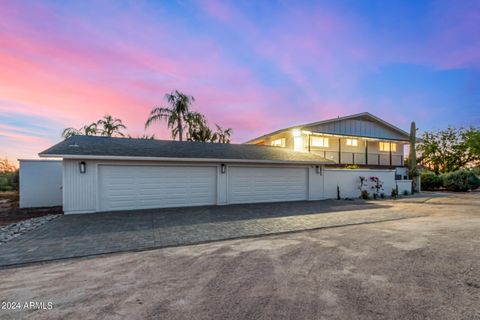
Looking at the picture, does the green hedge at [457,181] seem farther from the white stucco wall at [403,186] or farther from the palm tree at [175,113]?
the palm tree at [175,113]

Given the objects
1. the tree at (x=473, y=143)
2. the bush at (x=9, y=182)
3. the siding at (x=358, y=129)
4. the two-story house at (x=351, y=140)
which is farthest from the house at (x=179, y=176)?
the tree at (x=473, y=143)

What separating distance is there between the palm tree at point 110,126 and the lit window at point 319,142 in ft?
55.6

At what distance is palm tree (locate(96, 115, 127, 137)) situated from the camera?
69.7 feet

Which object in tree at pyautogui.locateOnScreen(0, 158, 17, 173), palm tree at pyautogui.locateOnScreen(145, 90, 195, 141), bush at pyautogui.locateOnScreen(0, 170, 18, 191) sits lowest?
bush at pyautogui.locateOnScreen(0, 170, 18, 191)

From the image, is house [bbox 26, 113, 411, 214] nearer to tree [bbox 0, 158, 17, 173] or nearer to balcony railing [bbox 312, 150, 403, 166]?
balcony railing [bbox 312, 150, 403, 166]

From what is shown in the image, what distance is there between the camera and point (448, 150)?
2864 cm

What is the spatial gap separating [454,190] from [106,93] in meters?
27.6

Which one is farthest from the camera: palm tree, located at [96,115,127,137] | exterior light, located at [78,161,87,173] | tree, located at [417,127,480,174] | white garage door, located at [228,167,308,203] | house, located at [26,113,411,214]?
tree, located at [417,127,480,174]

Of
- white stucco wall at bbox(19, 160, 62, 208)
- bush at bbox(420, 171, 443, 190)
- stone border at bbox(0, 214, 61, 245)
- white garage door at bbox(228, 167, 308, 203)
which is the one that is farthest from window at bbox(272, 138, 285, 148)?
stone border at bbox(0, 214, 61, 245)

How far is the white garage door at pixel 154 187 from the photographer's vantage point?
10.0 m

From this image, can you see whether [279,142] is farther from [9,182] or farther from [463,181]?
[9,182]

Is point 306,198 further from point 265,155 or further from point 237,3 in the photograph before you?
point 237,3

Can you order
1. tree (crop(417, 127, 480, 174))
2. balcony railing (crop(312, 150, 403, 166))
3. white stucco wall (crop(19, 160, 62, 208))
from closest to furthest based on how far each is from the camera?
1. white stucco wall (crop(19, 160, 62, 208))
2. balcony railing (crop(312, 150, 403, 166))
3. tree (crop(417, 127, 480, 174))

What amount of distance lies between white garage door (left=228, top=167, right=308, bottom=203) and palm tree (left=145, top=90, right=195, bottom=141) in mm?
12410
